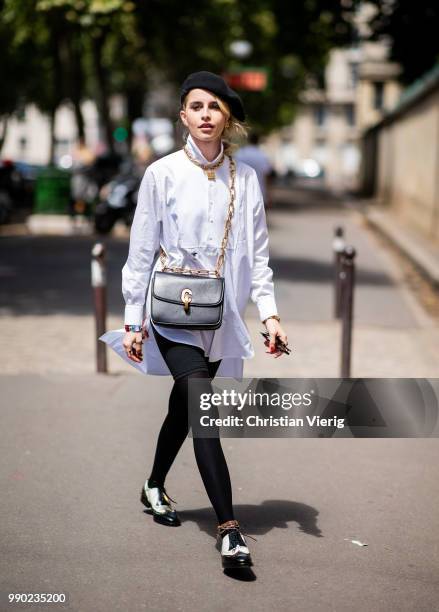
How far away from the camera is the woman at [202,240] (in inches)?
168

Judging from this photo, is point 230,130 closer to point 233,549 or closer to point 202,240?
point 202,240

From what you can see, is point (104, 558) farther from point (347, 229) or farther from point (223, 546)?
point (347, 229)

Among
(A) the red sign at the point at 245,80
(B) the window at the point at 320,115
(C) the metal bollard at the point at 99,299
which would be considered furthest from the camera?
(B) the window at the point at 320,115

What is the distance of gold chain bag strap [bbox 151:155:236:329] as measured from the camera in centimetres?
423

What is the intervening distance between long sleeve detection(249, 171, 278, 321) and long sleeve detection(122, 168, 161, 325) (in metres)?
0.40

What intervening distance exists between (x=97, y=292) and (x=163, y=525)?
11.2 ft

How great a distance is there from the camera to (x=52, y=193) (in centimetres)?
2117

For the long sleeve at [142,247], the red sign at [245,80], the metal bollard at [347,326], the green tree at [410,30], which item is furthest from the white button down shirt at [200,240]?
the green tree at [410,30]

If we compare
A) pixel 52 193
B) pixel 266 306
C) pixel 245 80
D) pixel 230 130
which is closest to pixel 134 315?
pixel 266 306

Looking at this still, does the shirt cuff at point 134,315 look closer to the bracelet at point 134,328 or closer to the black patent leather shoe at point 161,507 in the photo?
the bracelet at point 134,328

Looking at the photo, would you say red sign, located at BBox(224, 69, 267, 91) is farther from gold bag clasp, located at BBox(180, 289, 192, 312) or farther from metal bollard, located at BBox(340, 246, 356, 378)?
gold bag clasp, located at BBox(180, 289, 192, 312)

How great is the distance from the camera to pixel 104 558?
4.29 metres

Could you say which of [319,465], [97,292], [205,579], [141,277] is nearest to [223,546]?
[205,579]

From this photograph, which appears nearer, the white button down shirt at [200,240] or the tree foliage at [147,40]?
the white button down shirt at [200,240]
